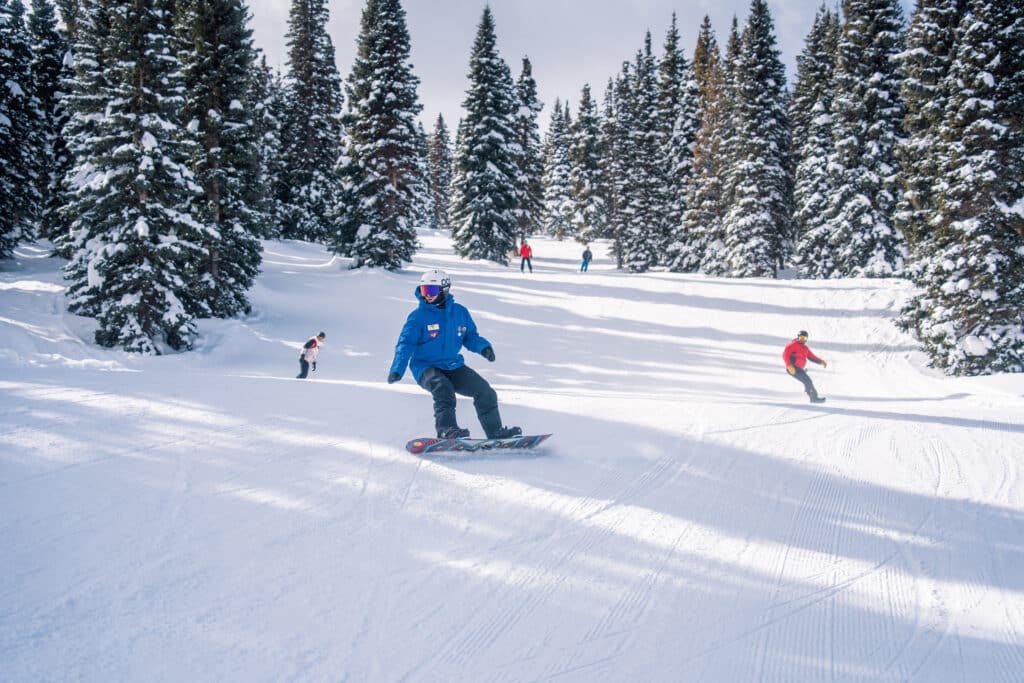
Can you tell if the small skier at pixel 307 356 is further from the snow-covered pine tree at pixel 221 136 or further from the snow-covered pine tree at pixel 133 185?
the snow-covered pine tree at pixel 221 136

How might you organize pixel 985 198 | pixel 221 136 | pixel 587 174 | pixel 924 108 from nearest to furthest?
1. pixel 985 198
2. pixel 924 108
3. pixel 221 136
4. pixel 587 174

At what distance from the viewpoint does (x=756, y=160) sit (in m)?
29.8

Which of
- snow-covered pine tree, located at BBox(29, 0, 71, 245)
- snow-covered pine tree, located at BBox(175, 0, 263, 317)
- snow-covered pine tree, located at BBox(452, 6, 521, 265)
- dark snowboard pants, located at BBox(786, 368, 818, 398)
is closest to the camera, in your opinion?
dark snowboard pants, located at BBox(786, 368, 818, 398)

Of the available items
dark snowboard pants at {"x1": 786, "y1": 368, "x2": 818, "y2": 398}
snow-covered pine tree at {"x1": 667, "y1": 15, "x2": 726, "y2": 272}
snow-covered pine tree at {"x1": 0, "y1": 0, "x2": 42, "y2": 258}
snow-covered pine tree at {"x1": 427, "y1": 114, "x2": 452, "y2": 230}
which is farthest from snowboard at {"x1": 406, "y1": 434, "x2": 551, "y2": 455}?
snow-covered pine tree at {"x1": 427, "y1": 114, "x2": 452, "y2": 230}

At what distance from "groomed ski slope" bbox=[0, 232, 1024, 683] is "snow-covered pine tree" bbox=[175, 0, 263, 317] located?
1297 centimetres

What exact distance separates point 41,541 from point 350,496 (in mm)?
1930

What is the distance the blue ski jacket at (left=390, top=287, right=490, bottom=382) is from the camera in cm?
561

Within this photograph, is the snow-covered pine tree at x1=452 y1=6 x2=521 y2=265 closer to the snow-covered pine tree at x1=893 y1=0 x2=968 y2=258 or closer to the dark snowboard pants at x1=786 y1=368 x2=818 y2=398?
the snow-covered pine tree at x1=893 y1=0 x2=968 y2=258

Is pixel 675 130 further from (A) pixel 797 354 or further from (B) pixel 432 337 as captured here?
(B) pixel 432 337

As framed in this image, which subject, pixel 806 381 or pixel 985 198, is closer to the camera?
pixel 806 381

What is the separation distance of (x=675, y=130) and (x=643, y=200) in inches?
227

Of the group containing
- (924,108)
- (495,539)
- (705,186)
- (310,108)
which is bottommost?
(495,539)

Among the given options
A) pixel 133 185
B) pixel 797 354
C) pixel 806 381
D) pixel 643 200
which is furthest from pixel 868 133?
pixel 133 185

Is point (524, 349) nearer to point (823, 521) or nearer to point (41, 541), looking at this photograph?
point (823, 521)
